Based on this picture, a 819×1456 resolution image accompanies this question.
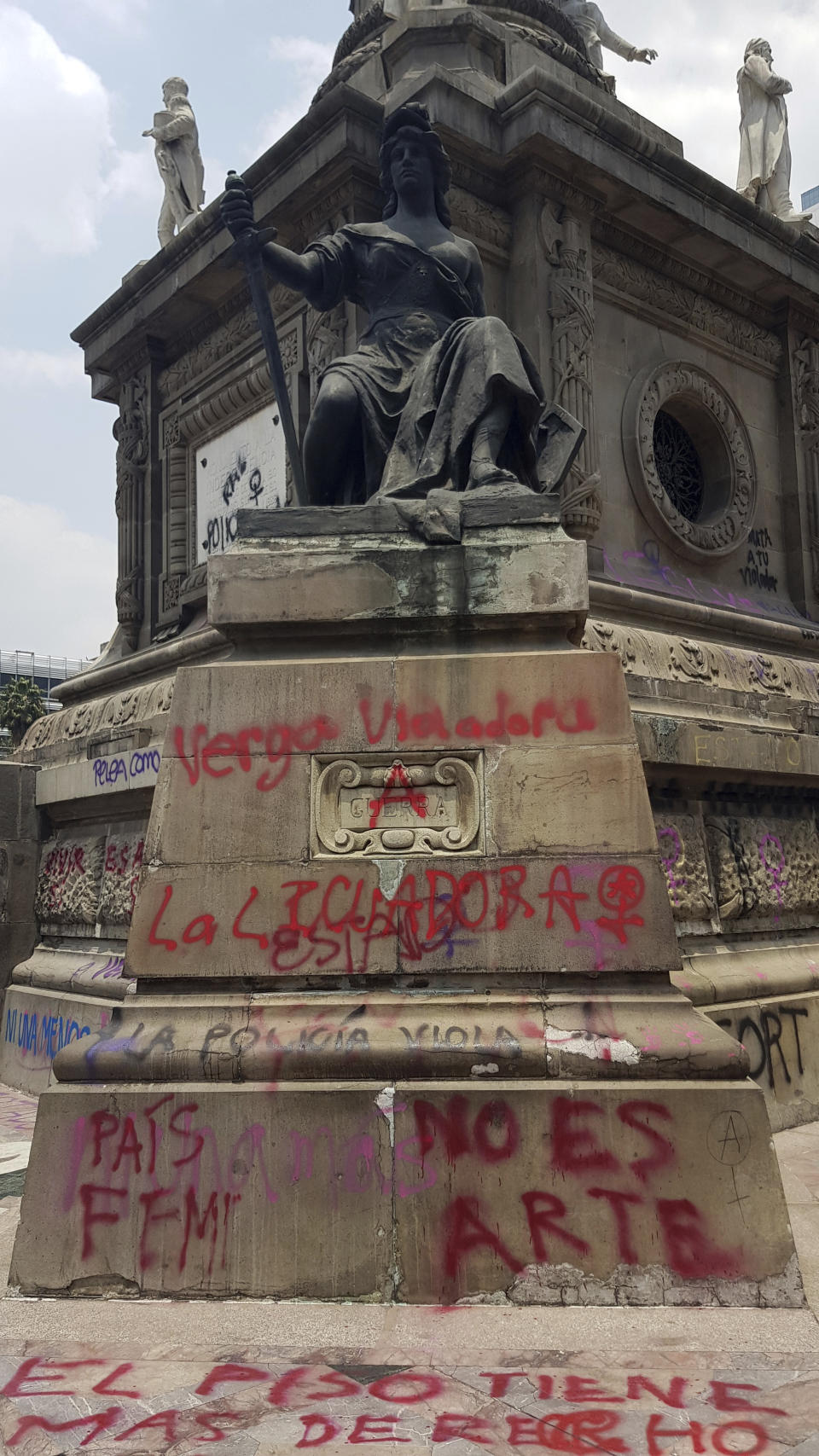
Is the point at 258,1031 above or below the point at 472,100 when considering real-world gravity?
below

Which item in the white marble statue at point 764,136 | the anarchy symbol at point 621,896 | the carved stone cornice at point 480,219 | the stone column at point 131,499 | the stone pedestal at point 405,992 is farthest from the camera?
the white marble statue at point 764,136

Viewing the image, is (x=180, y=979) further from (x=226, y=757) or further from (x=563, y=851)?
(x=563, y=851)

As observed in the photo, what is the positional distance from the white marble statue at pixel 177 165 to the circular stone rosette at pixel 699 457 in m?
6.27

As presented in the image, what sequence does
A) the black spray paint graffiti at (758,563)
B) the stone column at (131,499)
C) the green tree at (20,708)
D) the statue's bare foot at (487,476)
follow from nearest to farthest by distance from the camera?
the statue's bare foot at (487,476)
the black spray paint graffiti at (758,563)
the stone column at (131,499)
the green tree at (20,708)

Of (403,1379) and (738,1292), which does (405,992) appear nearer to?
(403,1379)

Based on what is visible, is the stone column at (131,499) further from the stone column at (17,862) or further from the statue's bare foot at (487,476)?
the statue's bare foot at (487,476)

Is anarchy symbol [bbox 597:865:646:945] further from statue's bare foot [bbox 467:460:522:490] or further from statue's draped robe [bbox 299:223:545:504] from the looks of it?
statue's draped robe [bbox 299:223:545:504]

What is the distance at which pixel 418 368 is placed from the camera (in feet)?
18.6

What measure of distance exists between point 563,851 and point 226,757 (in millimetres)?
1489

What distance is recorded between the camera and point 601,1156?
13.1 ft

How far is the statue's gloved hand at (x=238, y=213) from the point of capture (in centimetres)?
564

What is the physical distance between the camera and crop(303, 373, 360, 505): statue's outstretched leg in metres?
5.60

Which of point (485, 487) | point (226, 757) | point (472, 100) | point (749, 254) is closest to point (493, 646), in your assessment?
point (485, 487)

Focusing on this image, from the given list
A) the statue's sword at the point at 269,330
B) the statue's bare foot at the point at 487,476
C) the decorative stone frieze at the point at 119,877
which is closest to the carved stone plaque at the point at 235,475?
the decorative stone frieze at the point at 119,877
